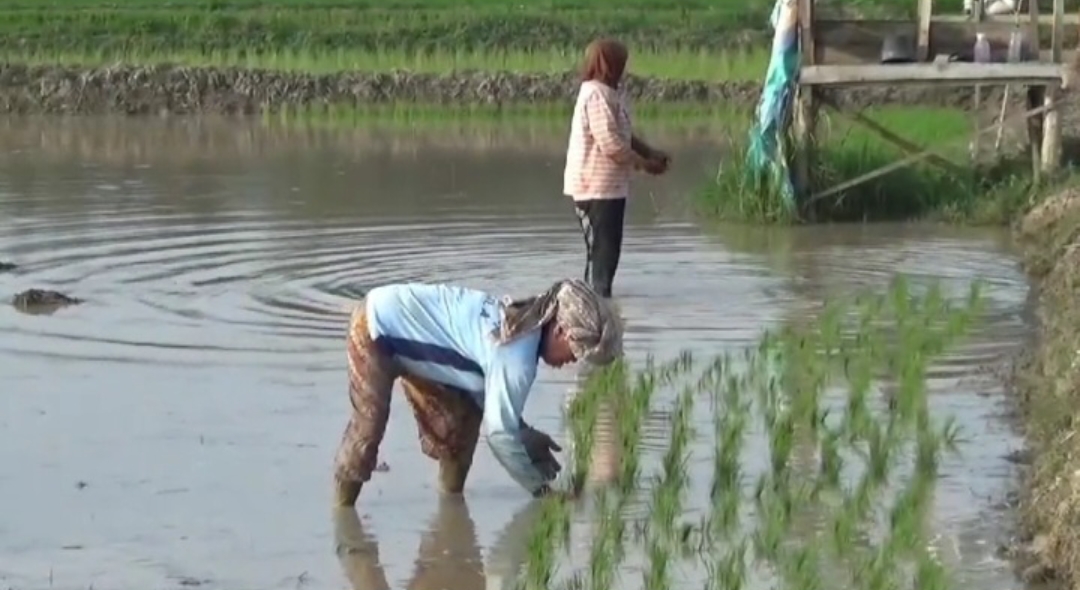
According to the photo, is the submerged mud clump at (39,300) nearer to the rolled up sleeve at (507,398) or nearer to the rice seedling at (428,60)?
the rolled up sleeve at (507,398)

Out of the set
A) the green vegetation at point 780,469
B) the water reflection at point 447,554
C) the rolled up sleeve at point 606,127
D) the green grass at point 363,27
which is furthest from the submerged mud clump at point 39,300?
the green grass at point 363,27

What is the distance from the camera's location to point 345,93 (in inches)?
1046

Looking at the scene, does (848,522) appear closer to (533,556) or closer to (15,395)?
(533,556)

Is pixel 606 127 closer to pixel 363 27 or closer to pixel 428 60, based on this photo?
pixel 428 60

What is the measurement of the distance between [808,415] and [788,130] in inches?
287

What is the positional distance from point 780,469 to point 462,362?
3.72ft

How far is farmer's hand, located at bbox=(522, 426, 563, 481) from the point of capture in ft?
21.4

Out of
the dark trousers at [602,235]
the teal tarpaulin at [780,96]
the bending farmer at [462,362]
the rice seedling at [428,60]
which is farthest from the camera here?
the rice seedling at [428,60]

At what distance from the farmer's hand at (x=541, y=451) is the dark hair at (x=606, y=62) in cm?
425

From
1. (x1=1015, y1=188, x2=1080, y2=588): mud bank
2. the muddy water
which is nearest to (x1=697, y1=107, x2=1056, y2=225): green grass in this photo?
the muddy water

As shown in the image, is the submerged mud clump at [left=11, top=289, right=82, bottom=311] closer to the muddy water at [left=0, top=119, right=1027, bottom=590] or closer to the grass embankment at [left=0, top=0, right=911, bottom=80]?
the muddy water at [left=0, top=119, right=1027, bottom=590]

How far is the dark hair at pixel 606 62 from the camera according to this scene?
1066 centimetres

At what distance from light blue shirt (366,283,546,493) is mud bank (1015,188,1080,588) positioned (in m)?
1.48

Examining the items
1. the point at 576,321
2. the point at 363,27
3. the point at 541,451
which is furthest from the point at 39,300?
the point at 363,27
